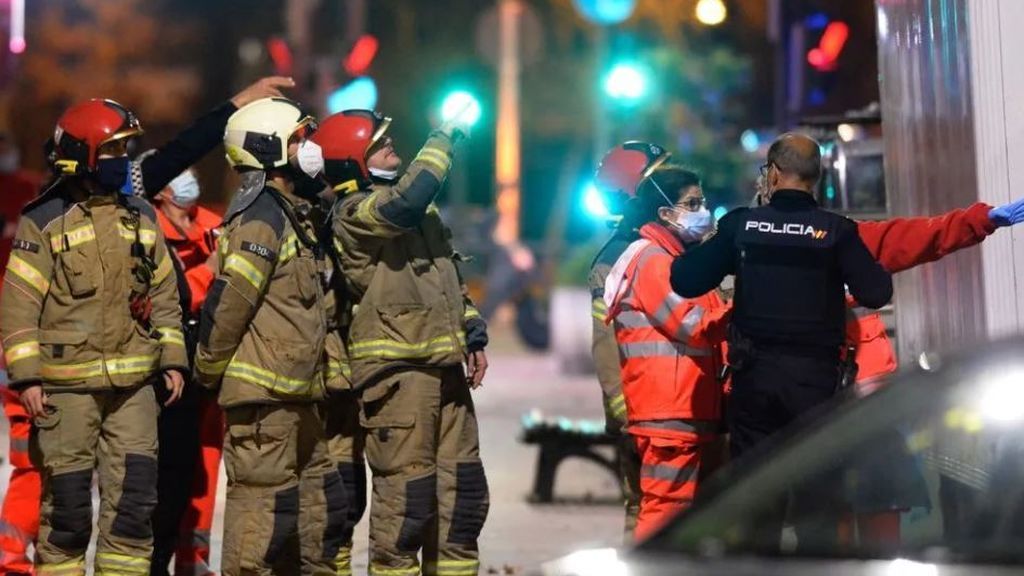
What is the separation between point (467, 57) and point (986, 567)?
114 feet

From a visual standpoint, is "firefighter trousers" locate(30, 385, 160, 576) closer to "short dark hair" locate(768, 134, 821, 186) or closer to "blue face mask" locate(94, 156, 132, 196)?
"blue face mask" locate(94, 156, 132, 196)

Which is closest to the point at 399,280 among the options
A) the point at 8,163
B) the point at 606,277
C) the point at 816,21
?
the point at 606,277

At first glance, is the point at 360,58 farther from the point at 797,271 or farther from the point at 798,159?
the point at 797,271

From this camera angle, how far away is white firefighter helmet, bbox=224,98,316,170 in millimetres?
Result: 7387

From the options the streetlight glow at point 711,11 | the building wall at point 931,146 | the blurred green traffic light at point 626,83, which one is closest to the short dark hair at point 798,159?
the building wall at point 931,146

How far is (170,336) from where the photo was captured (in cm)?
732

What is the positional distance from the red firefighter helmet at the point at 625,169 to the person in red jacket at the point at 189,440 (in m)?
1.66

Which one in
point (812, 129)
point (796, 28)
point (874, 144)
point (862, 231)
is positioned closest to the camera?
point (862, 231)

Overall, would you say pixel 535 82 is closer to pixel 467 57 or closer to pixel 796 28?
pixel 467 57

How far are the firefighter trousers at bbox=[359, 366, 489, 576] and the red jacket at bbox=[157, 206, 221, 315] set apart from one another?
139 centimetres

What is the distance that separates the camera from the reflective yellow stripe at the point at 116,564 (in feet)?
23.3

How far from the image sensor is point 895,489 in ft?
14.0

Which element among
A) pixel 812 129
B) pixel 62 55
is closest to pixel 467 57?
pixel 62 55

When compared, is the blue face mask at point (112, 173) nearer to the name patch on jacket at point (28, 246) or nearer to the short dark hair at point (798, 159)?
the name patch on jacket at point (28, 246)
